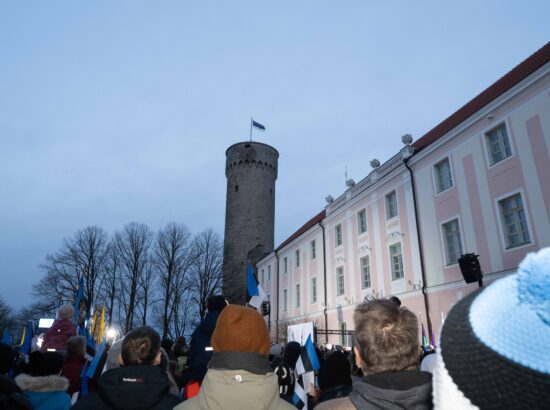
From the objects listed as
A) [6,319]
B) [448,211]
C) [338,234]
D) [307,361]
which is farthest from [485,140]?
[6,319]

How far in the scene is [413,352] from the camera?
6.79 feet

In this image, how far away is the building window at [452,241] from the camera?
653 inches

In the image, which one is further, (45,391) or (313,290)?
(313,290)

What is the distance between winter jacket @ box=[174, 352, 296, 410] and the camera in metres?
2.26

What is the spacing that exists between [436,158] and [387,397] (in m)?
18.1

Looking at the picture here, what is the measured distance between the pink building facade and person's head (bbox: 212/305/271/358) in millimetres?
13381

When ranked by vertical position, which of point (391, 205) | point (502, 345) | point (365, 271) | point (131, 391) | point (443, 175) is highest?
point (443, 175)

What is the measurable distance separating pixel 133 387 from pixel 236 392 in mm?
807

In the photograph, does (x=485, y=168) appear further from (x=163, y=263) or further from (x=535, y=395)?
(x=163, y=263)

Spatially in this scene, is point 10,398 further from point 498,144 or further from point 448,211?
point 448,211

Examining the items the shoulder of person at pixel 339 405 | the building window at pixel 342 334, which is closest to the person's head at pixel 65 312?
the shoulder of person at pixel 339 405

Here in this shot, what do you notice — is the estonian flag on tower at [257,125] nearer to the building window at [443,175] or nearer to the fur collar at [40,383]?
the building window at [443,175]

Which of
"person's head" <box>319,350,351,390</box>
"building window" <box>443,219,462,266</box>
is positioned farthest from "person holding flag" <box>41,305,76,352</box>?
"building window" <box>443,219,462,266</box>

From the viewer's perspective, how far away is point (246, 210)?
41.7 m
